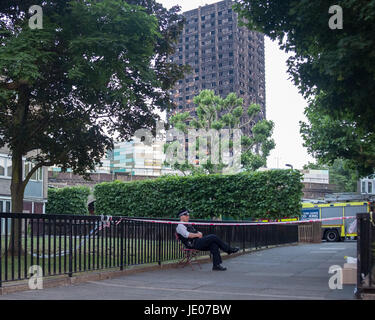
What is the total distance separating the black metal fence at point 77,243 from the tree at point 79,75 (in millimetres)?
3643

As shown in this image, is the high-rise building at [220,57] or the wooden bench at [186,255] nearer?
the wooden bench at [186,255]

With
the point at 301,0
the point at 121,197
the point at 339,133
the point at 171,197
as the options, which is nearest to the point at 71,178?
the point at 121,197

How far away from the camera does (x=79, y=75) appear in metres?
12.0

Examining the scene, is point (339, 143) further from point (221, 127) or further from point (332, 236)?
point (221, 127)

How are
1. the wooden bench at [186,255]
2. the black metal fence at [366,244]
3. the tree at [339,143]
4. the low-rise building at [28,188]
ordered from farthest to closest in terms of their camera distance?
the low-rise building at [28,188] < the tree at [339,143] < the wooden bench at [186,255] < the black metal fence at [366,244]

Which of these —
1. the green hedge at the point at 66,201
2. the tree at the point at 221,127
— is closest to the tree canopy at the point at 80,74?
the green hedge at the point at 66,201

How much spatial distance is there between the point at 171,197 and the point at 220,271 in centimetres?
2020

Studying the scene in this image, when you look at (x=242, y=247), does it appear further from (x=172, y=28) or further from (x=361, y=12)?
(x=361, y=12)

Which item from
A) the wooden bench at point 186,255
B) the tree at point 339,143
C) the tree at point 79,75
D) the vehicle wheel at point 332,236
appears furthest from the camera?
the vehicle wheel at point 332,236

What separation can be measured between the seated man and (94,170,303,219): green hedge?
16729 mm

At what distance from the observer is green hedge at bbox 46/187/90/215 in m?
46.5

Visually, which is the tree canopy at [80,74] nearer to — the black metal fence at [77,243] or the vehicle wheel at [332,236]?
the black metal fence at [77,243]

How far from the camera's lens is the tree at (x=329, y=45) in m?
9.03

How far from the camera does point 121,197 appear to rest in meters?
35.7
